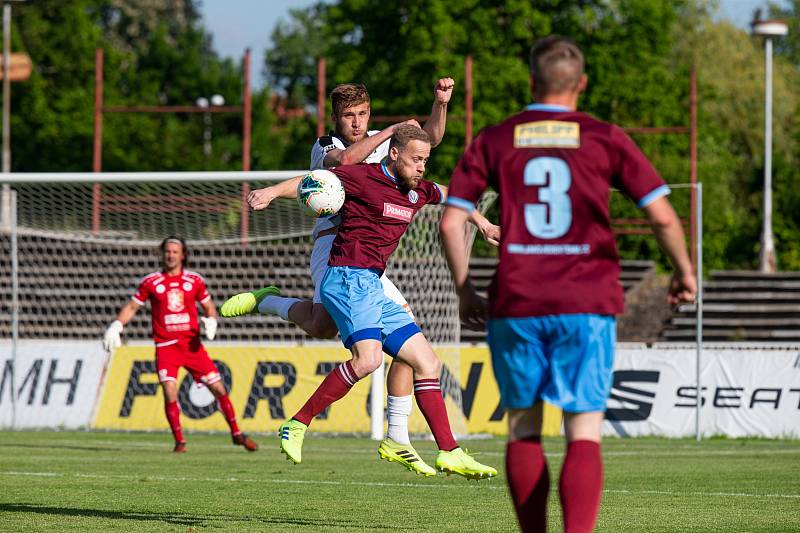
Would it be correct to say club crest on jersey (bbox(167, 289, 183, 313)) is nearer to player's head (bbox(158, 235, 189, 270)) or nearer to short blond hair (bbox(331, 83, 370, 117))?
player's head (bbox(158, 235, 189, 270))

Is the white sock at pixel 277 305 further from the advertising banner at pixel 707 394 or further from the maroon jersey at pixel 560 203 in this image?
the advertising banner at pixel 707 394

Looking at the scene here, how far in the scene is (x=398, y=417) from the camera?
8.55m

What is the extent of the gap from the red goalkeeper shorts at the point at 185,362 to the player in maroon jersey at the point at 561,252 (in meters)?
10.1

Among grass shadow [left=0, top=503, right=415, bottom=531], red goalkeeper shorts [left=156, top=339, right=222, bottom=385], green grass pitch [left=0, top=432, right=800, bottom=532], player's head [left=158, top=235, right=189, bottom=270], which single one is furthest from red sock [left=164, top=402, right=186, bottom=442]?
grass shadow [left=0, top=503, right=415, bottom=531]

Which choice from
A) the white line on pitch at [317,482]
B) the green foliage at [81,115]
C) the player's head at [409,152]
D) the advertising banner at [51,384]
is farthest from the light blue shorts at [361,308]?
the green foliage at [81,115]

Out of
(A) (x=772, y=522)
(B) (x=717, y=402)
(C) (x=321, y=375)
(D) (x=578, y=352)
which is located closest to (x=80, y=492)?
(A) (x=772, y=522)

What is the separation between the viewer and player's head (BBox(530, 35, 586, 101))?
5.21 m

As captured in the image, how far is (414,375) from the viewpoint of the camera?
8.43 m

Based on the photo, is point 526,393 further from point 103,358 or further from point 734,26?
point 734,26

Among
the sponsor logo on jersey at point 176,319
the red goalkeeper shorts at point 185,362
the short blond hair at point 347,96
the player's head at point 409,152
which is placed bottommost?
the red goalkeeper shorts at point 185,362

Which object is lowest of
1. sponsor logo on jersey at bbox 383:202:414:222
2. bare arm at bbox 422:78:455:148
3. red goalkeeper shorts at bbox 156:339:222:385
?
red goalkeeper shorts at bbox 156:339:222:385

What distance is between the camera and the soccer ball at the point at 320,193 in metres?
7.81

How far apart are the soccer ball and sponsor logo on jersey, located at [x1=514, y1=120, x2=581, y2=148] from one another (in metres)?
2.75

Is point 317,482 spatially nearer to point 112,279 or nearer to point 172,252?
point 172,252
